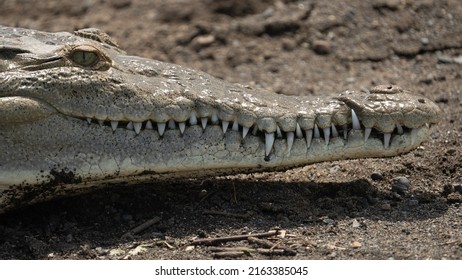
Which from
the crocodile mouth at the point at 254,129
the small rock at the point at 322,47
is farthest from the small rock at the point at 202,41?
the crocodile mouth at the point at 254,129

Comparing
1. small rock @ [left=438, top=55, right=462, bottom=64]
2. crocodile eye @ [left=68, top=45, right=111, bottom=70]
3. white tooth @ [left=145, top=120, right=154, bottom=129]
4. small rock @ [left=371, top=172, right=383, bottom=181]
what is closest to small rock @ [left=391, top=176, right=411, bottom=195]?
small rock @ [left=371, top=172, right=383, bottom=181]

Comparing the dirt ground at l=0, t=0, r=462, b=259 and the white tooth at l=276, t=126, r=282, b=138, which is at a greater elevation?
the white tooth at l=276, t=126, r=282, b=138

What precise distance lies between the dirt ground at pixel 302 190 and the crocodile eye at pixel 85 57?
3.09 ft

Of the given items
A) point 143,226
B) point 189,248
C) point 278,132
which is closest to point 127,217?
point 143,226

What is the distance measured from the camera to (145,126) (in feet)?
17.2

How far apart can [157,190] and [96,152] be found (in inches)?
28.6

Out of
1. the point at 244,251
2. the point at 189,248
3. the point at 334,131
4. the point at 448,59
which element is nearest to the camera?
the point at 244,251

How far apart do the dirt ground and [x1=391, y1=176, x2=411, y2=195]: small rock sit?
1cm

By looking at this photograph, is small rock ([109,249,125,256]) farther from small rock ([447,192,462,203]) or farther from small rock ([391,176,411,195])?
small rock ([447,192,462,203])

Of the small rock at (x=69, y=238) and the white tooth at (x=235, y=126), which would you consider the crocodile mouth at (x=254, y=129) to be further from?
the small rock at (x=69, y=238)

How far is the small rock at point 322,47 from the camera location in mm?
8961

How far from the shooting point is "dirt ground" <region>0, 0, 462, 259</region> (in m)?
5.09

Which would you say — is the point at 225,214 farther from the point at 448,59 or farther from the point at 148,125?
the point at 448,59

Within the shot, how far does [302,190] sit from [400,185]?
0.67 m
